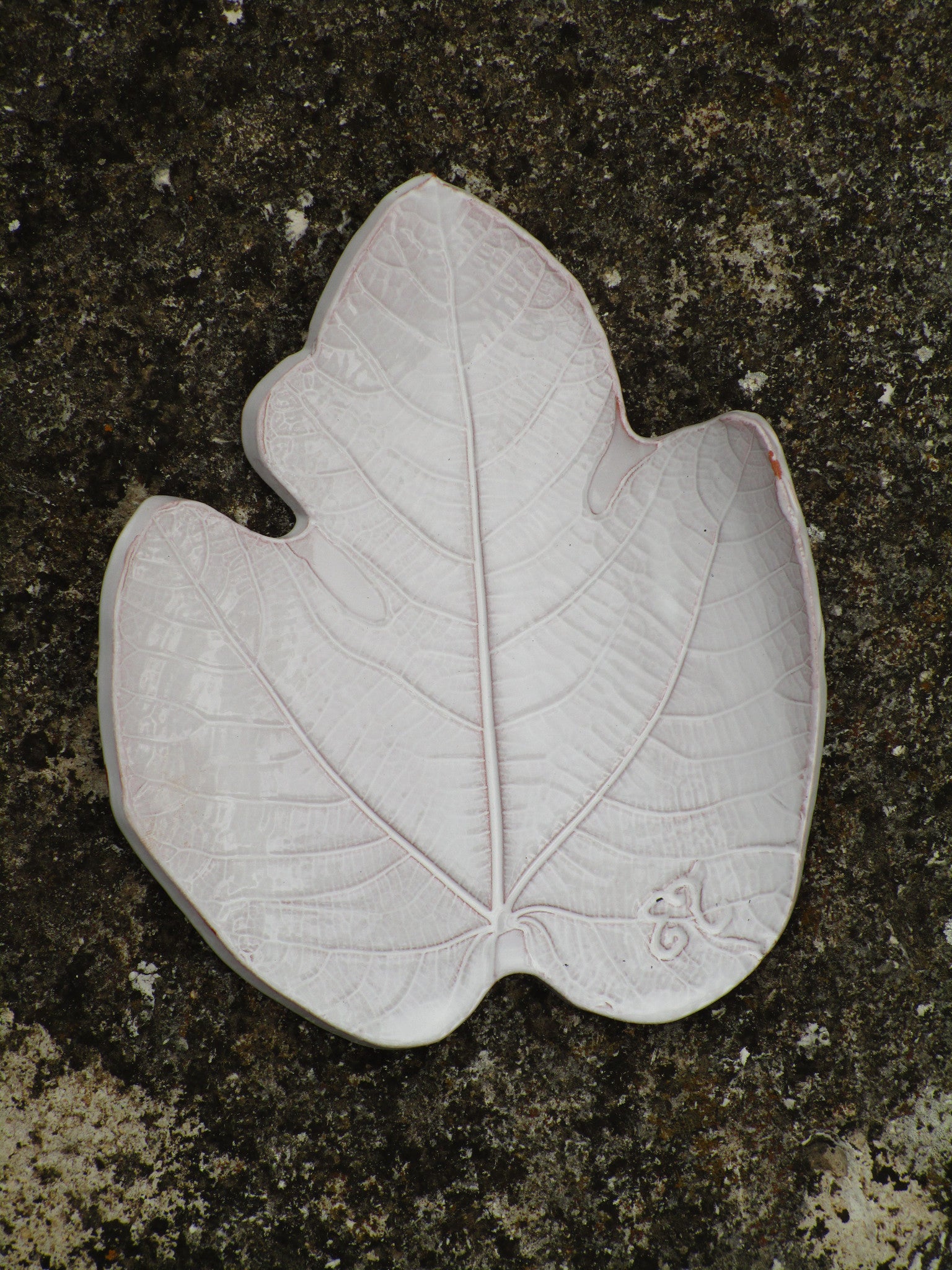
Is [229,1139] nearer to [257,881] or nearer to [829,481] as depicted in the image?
[257,881]

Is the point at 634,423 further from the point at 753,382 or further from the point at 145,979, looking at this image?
the point at 145,979

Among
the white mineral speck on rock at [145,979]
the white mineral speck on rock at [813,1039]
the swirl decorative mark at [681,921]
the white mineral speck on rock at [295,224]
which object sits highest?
the white mineral speck on rock at [295,224]

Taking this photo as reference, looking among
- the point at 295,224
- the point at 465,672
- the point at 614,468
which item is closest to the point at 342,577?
the point at 465,672

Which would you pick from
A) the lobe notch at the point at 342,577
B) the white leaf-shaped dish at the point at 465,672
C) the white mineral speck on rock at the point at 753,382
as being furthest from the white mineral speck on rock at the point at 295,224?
the white mineral speck on rock at the point at 753,382

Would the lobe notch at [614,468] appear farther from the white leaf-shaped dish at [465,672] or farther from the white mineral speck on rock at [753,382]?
the white mineral speck on rock at [753,382]

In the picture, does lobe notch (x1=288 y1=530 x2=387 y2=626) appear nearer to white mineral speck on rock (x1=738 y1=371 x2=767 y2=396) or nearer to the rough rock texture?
the rough rock texture

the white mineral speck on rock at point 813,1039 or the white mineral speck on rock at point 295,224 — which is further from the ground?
the white mineral speck on rock at point 295,224

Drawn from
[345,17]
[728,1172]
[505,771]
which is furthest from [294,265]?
[728,1172]
